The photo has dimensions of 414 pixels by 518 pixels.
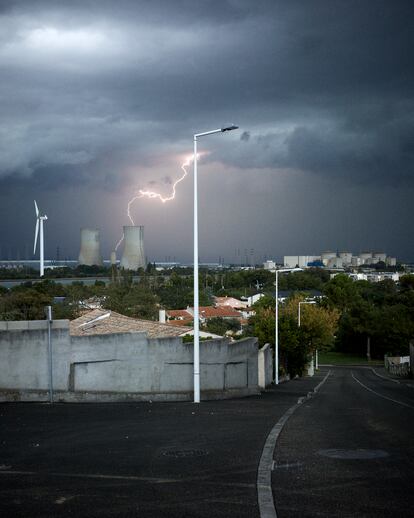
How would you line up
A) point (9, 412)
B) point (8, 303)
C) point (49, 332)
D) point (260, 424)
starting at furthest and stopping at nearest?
point (8, 303)
point (49, 332)
point (9, 412)
point (260, 424)

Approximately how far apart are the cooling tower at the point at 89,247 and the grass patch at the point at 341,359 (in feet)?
201

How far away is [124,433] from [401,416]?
270 inches

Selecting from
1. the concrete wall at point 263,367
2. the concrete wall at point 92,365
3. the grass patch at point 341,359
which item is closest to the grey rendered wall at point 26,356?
the concrete wall at point 92,365

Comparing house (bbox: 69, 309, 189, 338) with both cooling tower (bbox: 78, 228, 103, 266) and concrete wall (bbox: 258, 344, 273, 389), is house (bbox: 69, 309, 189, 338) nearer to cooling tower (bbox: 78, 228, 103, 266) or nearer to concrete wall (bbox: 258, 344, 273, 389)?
concrete wall (bbox: 258, 344, 273, 389)

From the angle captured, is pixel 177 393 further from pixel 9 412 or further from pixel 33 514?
pixel 33 514

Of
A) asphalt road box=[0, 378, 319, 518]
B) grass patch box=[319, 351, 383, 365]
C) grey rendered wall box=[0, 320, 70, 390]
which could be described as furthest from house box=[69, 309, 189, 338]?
grass patch box=[319, 351, 383, 365]

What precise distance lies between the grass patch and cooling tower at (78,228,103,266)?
61218 mm

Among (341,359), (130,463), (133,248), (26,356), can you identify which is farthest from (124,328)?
(133,248)

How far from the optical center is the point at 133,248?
5635 inches

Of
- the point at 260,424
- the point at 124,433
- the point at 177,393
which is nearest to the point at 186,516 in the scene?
the point at 124,433

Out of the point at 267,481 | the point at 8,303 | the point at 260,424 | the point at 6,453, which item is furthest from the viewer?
the point at 8,303

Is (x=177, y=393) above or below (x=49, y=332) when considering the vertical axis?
below

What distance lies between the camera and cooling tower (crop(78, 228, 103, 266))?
155 m

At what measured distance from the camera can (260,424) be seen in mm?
13180
